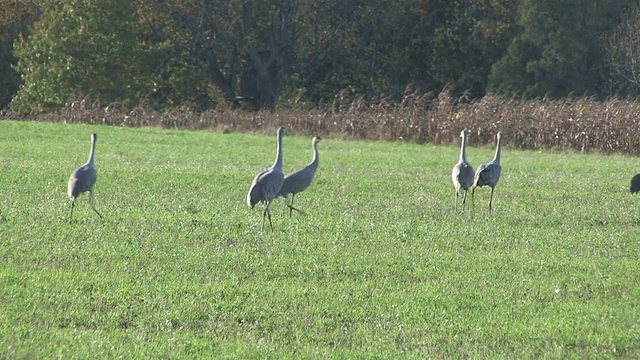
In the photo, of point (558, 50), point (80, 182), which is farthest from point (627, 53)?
point (80, 182)

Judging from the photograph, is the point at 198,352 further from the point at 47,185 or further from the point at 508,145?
the point at 508,145

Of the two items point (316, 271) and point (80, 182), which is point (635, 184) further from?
point (80, 182)

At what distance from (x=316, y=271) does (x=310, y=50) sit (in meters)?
38.8

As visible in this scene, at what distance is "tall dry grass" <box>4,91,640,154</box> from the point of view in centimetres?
3033

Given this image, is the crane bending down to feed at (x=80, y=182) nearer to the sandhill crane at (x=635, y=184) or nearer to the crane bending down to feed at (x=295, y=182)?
the crane bending down to feed at (x=295, y=182)

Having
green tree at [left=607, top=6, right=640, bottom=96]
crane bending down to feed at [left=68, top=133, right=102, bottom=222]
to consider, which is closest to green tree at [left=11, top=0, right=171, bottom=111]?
green tree at [left=607, top=6, right=640, bottom=96]

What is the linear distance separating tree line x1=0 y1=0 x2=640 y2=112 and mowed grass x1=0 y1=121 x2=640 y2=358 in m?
25.5

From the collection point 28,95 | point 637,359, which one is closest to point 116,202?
point 637,359

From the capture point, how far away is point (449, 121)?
107 feet

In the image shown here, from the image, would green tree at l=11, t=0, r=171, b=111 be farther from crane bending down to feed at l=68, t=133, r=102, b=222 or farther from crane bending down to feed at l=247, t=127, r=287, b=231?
crane bending down to feed at l=247, t=127, r=287, b=231

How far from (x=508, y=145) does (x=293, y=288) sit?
74.9ft

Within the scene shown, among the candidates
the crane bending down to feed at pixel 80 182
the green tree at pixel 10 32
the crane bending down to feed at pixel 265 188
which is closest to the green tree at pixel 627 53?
the green tree at pixel 10 32

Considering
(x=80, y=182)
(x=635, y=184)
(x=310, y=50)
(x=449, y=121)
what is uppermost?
(x=310, y=50)

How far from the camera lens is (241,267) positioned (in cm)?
1044
